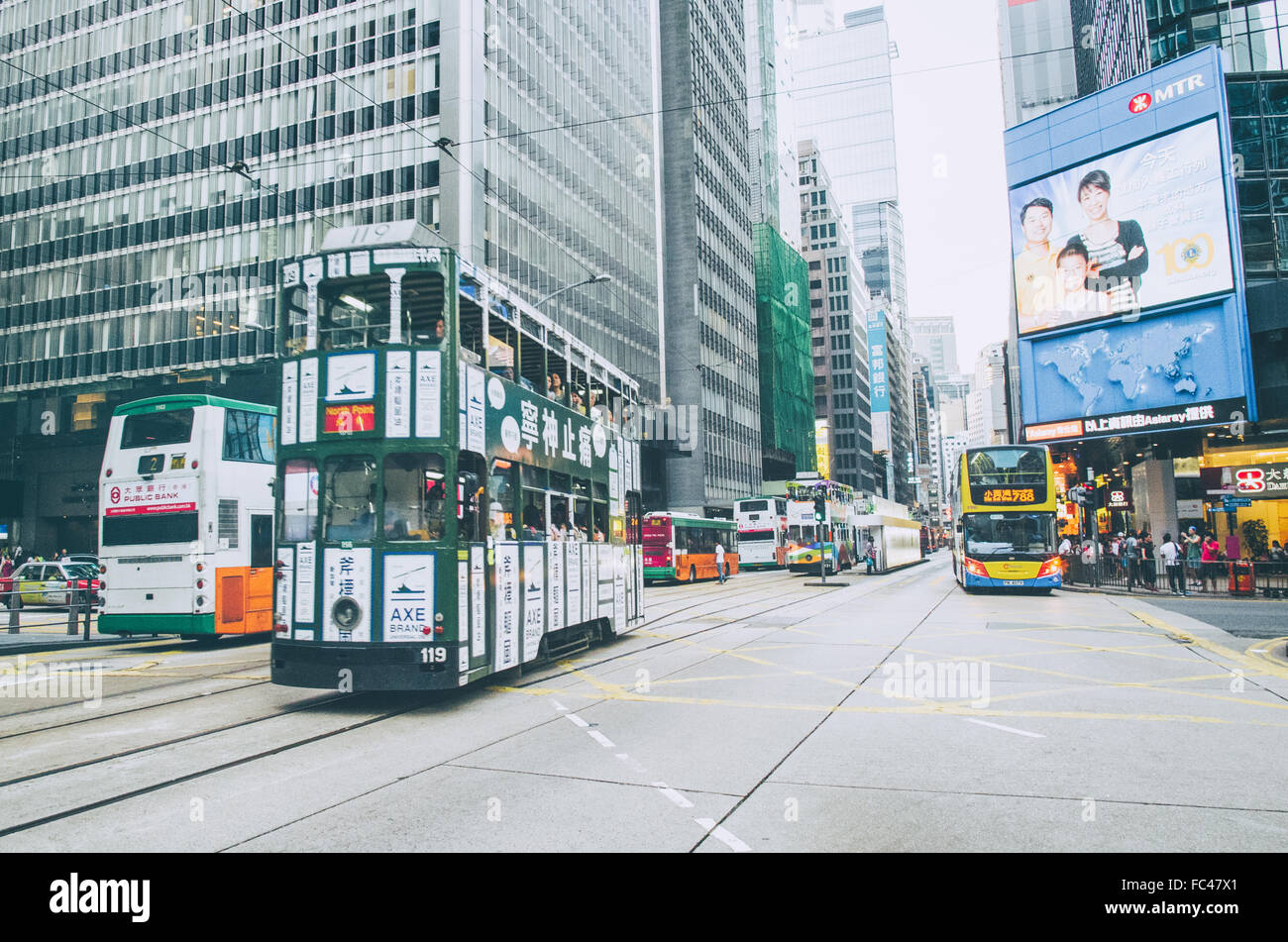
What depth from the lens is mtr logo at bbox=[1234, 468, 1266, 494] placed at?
1248 inches

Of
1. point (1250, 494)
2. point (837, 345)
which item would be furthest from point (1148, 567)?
point (837, 345)

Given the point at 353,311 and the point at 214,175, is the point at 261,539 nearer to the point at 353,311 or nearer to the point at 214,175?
the point at 353,311

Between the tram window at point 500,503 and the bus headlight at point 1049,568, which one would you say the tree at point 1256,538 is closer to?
the bus headlight at point 1049,568

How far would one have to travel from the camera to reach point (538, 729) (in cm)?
757

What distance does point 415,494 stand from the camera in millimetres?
8555

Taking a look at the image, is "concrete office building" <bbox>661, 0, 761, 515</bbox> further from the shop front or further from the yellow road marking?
the yellow road marking

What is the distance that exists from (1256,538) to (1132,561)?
35.9 feet

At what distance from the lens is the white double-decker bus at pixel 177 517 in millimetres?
14328

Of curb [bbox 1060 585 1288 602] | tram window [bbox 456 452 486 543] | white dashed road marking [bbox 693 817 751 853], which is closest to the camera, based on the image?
white dashed road marking [bbox 693 817 751 853]

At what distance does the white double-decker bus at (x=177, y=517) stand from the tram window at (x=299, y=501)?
6521mm

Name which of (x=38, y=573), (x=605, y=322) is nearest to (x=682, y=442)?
(x=605, y=322)

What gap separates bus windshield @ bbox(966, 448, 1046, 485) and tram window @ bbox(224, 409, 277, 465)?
797 inches

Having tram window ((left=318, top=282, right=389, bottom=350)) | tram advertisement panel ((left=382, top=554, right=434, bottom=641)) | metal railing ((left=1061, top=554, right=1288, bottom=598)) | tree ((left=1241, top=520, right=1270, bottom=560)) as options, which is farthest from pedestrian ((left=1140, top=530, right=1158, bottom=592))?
tram window ((left=318, top=282, right=389, bottom=350))

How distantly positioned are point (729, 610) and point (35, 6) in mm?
58575
